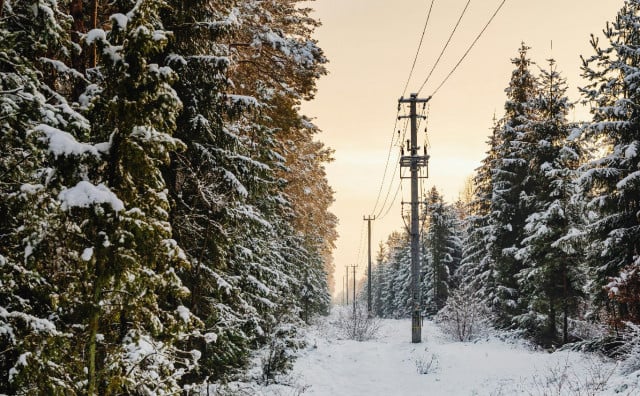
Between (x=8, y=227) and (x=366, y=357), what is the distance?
1270 centimetres

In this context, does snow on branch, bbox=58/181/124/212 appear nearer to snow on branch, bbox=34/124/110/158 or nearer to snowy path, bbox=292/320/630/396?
snow on branch, bbox=34/124/110/158

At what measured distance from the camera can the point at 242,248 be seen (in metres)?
10.9

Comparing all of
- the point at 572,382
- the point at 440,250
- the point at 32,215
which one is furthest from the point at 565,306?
the point at 440,250

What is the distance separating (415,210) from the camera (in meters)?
17.6

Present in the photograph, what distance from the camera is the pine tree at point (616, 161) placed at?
1357 cm

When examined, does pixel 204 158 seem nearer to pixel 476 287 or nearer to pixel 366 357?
→ pixel 366 357

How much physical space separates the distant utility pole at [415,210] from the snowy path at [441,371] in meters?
0.95

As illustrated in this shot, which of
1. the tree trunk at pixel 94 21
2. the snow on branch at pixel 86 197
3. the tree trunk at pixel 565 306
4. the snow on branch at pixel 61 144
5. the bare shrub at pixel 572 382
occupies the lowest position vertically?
the bare shrub at pixel 572 382

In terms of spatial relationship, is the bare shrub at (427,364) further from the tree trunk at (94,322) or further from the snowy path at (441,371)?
the tree trunk at (94,322)

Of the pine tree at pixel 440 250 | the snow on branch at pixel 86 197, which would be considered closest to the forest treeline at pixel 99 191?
the snow on branch at pixel 86 197

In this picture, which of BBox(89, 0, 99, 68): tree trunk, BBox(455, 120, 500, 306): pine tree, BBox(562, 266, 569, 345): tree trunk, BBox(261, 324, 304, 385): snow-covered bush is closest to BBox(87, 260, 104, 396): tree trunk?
BBox(89, 0, 99, 68): tree trunk

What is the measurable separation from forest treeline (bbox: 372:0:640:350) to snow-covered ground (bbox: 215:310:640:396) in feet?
6.17

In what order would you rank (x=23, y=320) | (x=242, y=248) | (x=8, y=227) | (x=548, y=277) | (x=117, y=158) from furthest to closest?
(x=548, y=277), (x=242, y=248), (x=8, y=227), (x=23, y=320), (x=117, y=158)

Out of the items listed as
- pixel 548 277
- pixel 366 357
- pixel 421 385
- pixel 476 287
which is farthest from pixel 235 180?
pixel 476 287
